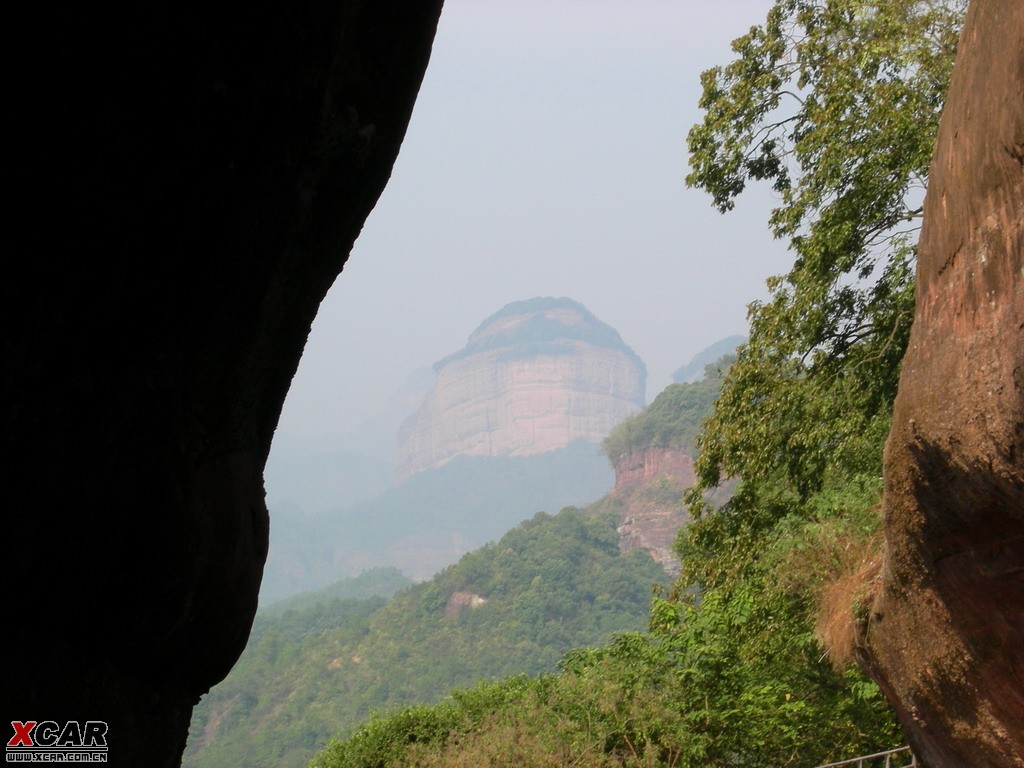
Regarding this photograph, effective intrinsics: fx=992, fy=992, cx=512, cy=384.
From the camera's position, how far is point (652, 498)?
79688mm

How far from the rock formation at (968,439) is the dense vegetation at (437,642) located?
48.2m

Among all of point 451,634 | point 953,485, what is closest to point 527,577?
point 451,634

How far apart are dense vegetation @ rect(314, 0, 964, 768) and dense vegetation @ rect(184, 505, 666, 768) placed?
1626 inches

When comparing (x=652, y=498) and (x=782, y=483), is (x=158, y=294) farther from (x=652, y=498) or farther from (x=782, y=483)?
(x=652, y=498)

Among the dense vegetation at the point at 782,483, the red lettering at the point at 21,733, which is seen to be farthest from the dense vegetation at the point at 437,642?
the red lettering at the point at 21,733

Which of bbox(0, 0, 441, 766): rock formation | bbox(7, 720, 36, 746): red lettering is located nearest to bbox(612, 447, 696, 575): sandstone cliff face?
bbox(0, 0, 441, 766): rock formation

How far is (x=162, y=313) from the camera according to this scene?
253 cm

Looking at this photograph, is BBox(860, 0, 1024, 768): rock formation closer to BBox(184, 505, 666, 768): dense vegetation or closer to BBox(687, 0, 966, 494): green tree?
BBox(687, 0, 966, 494): green tree

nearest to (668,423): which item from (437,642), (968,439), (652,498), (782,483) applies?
(652,498)

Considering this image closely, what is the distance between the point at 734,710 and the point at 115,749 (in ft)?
32.8

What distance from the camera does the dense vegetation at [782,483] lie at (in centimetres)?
1145

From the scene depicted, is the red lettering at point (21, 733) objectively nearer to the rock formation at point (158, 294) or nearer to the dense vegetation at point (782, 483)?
the rock formation at point (158, 294)

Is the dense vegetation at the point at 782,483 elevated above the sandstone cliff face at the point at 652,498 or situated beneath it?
situated beneath

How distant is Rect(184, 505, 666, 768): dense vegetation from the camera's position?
5634 centimetres
